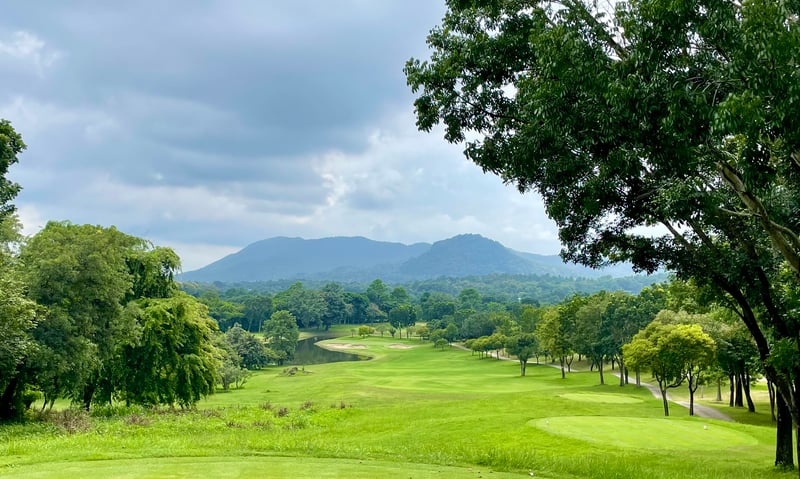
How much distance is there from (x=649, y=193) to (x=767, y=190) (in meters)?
2.97

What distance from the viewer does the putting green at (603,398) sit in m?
38.5

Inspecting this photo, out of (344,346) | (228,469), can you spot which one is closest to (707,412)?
(228,469)

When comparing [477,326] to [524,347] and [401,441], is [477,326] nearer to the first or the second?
[524,347]

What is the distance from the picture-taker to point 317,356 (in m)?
104

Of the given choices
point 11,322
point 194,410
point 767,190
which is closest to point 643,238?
point 767,190

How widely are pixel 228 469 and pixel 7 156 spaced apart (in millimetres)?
24695

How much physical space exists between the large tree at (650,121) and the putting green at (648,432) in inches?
276

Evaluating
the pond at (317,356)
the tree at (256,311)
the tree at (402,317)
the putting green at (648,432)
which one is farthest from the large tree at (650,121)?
the tree at (256,311)

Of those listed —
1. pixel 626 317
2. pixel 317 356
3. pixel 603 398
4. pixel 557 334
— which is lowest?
pixel 317 356

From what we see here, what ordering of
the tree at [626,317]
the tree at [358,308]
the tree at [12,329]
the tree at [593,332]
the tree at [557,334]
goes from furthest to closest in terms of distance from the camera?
the tree at [358,308]
the tree at [557,334]
the tree at [593,332]
the tree at [626,317]
the tree at [12,329]

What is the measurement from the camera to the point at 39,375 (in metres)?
21.5

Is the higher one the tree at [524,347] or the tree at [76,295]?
the tree at [76,295]

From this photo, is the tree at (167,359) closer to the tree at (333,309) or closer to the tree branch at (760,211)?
the tree branch at (760,211)

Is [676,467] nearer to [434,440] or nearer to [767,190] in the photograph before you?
[434,440]
